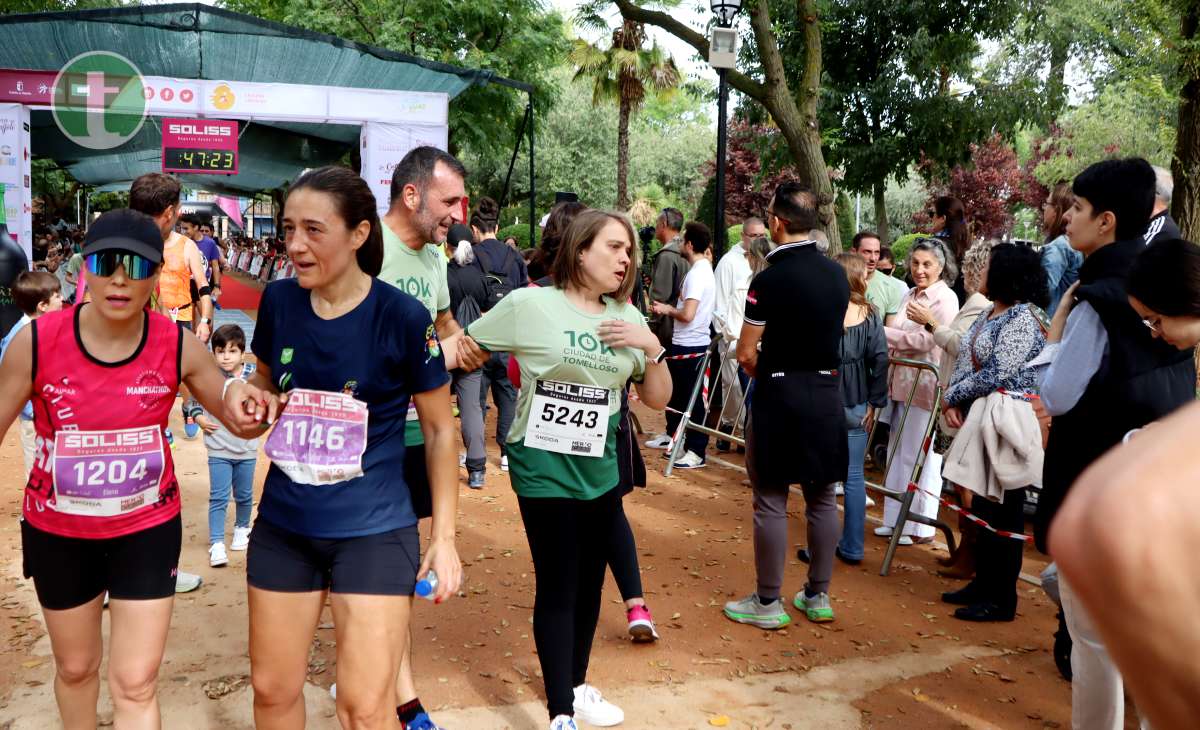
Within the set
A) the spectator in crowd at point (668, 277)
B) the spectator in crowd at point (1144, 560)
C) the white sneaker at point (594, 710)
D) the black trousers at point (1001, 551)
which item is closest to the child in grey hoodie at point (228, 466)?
the white sneaker at point (594, 710)

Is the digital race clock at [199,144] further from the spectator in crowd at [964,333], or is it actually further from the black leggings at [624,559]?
the black leggings at [624,559]

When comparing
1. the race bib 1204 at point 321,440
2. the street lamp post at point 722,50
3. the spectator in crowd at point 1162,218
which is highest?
the street lamp post at point 722,50

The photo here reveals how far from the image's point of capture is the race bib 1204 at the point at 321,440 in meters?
2.75

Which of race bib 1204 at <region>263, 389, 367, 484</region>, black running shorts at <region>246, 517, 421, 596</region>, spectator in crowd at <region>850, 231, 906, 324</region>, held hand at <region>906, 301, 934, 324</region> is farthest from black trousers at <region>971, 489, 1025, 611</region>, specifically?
race bib 1204 at <region>263, 389, 367, 484</region>

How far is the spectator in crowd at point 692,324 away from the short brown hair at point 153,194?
5.05 meters

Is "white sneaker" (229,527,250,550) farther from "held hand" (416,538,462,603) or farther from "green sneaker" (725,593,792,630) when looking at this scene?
"held hand" (416,538,462,603)

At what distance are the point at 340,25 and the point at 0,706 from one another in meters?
20.5

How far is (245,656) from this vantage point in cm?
464

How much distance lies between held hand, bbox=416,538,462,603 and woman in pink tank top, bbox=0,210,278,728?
0.63m

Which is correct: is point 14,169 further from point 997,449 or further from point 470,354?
point 997,449

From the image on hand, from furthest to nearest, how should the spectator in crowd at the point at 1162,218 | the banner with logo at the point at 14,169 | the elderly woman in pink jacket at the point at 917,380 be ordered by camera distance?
the banner with logo at the point at 14,169 → the elderly woman in pink jacket at the point at 917,380 → the spectator in crowd at the point at 1162,218

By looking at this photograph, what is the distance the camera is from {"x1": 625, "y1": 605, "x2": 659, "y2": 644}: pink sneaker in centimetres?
489

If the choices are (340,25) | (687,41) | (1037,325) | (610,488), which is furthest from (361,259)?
(340,25)

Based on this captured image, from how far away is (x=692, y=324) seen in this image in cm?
945
